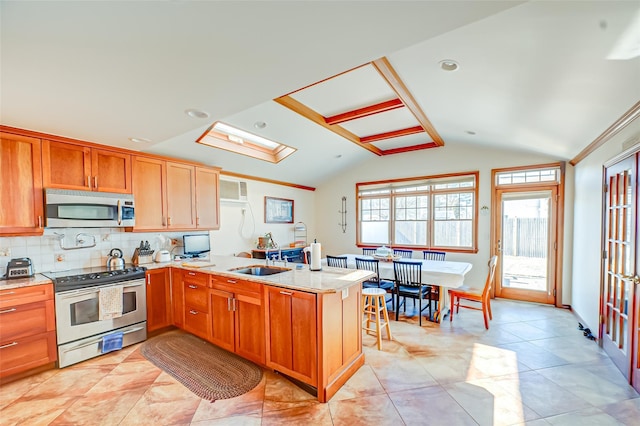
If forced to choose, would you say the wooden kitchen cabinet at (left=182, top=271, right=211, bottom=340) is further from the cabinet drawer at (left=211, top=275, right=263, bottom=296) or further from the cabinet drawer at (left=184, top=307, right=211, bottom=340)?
the cabinet drawer at (left=211, top=275, right=263, bottom=296)

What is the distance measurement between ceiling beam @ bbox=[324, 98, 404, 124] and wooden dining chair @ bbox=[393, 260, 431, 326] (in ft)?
6.79

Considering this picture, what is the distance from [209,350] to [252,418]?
130 centimetres

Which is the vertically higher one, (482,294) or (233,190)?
(233,190)

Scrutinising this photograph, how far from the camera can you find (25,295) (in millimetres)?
2496

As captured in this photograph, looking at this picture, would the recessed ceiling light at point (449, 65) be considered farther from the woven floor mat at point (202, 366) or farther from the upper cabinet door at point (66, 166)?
the upper cabinet door at point (66, 166)

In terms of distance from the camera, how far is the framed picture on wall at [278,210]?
5859mm

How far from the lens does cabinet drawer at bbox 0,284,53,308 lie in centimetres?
240

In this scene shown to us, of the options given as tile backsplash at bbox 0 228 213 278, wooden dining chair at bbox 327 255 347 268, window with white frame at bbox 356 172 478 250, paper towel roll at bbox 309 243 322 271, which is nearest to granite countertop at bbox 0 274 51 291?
tile backsplash at bbox 0 228 213 278

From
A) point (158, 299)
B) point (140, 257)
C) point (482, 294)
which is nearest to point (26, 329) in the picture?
point (158, 299)

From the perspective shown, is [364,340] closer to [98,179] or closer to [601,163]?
[601,163]

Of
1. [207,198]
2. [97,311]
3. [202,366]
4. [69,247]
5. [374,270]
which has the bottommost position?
[202,366]

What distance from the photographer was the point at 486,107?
3.15 m

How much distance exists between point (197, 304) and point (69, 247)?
64.6 inches

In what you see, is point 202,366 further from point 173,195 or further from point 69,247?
point 173,195
